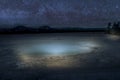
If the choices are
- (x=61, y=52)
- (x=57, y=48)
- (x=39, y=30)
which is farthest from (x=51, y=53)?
(x=39, y=30)

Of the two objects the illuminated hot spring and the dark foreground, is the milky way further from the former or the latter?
the dark foreground

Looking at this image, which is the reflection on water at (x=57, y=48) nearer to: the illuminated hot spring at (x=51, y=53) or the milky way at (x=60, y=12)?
the illuminated hot spring at (x=51, y=53)

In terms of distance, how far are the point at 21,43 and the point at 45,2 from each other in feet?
6.71

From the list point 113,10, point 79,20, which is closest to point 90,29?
point 79,20

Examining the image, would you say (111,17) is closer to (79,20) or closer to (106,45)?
(79,20)

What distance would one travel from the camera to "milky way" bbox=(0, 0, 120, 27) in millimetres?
6547

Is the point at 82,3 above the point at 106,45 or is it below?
above

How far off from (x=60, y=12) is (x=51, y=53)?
2860mm

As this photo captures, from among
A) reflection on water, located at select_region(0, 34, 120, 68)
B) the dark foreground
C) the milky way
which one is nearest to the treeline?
the milky way

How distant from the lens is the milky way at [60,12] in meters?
6.55

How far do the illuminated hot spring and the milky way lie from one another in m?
1.96

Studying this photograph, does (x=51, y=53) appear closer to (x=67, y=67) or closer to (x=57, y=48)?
(x=57, y=48)

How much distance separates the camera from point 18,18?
259 inches

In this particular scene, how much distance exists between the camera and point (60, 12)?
6.68 metres
